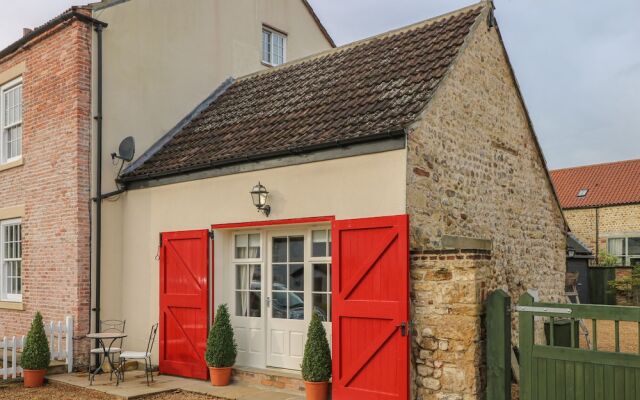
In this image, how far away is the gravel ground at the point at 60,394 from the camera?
29.2ft

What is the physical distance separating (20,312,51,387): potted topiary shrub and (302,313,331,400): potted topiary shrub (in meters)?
5.04

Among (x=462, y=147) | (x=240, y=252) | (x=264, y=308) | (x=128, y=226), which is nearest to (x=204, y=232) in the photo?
(x=240, y=252)

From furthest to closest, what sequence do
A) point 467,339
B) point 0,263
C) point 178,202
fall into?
point 0,263 → point 178,202 → point 467,339

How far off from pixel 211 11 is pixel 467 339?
10.4m

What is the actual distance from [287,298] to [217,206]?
2.01 m

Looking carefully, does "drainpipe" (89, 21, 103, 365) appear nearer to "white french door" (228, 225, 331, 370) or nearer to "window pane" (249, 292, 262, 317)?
"white french door" (228, 225, 331, 370)

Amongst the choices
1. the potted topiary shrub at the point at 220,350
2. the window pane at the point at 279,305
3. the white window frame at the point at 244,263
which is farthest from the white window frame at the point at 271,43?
the potted topiary shrub at the point at 220,350

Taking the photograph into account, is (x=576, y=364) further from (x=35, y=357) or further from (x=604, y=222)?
(x=604, y=222)

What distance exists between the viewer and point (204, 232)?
995 centimetres

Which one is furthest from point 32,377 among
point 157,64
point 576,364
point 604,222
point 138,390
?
point 604,222

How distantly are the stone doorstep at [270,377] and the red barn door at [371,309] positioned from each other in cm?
93

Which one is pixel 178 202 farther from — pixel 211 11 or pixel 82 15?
pixel 211 11

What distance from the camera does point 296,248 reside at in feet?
30.1

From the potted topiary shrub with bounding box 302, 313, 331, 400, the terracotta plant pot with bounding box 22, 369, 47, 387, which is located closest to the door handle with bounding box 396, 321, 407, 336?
the potted topiary shrub with bounding box 302, 313, 331, 400
